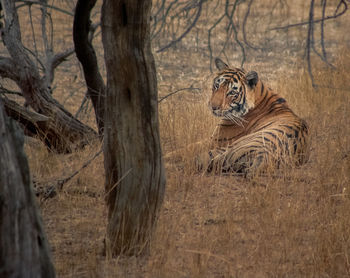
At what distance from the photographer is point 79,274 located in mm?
3117

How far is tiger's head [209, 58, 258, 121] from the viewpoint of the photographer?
18.1 feet

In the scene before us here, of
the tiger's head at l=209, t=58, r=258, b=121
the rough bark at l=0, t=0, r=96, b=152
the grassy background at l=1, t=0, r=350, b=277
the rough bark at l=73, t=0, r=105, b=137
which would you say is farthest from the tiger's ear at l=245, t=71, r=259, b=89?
the rough bark at l=0, t=0, r=96, b=152

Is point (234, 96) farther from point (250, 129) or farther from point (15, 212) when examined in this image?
point (15, 212)

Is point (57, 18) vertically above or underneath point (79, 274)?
above

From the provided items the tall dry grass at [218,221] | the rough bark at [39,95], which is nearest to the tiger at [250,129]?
the tall dry grass at [218,221]

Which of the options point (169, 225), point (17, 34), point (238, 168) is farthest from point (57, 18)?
point (169, 225)

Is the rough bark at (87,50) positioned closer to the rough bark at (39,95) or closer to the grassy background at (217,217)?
the rough bark at (39,95)

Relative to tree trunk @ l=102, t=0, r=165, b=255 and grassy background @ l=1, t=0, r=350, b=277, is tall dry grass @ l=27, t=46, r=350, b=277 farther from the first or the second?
tree trunk @ l=102, t=0, r=165, b=255

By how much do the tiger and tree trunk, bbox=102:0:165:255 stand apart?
67.7 inches

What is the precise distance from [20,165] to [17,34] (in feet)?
10.7

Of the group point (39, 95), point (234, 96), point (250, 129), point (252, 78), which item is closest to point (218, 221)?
point (250, 129)

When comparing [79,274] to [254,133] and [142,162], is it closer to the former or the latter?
[142,162]

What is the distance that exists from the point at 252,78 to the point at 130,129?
269cm

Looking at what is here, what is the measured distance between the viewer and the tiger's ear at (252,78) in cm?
552
